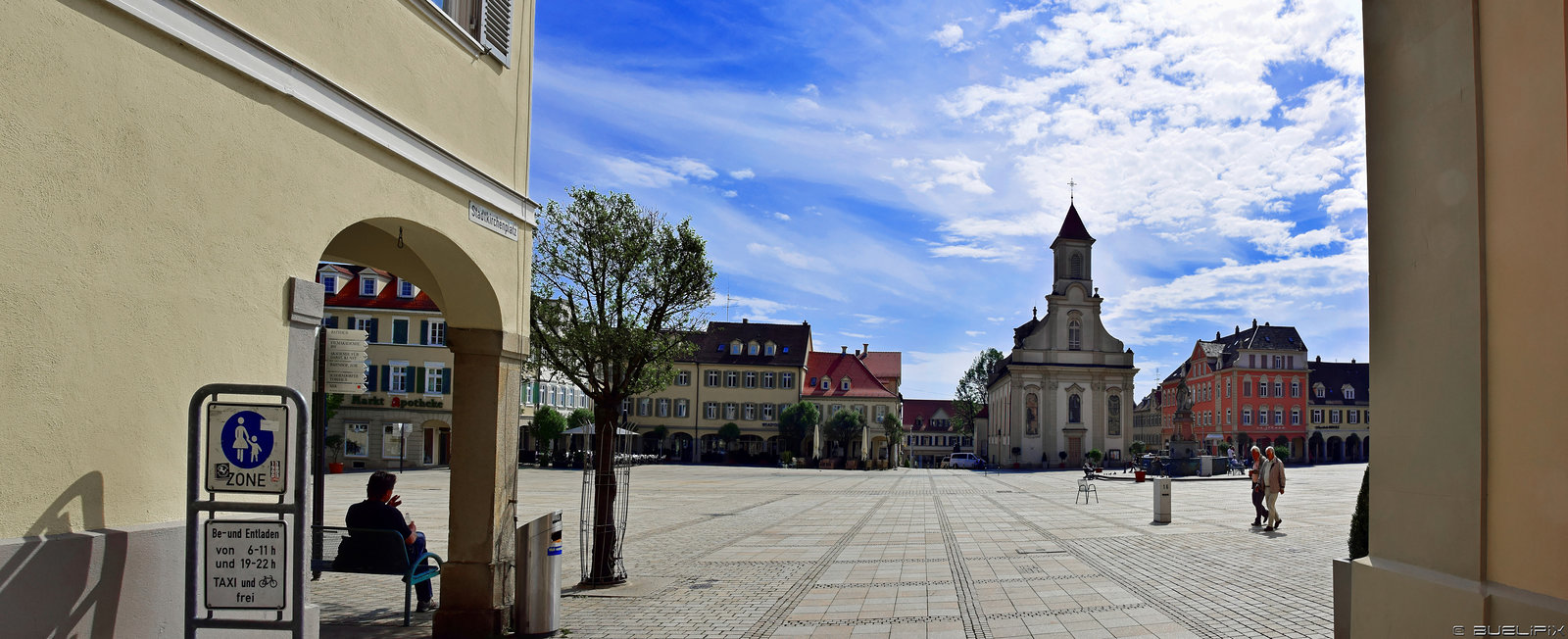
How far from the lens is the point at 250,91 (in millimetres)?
5453

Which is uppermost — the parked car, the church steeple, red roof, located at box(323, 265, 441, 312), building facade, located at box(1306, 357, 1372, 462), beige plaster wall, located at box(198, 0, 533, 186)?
the church steeple

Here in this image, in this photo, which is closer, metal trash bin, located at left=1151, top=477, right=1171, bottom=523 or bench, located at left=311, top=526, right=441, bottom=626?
bench, located at left=311, top=526, right=441, bottom=626

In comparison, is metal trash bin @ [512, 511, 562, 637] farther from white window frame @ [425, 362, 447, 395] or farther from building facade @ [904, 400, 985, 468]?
building facade @ [904, 400, 985, 468]

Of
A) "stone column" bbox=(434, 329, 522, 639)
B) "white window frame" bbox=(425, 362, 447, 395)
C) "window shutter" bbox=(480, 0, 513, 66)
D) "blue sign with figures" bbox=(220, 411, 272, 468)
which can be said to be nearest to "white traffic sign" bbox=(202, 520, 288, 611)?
"blue sign with figures" bbox=(220, 411, 272, 468)

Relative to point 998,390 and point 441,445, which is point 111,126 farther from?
point 998,390

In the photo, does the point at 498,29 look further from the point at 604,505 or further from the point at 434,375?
the point at 434,375

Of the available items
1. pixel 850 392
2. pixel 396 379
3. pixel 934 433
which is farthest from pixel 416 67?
pixel 934 433

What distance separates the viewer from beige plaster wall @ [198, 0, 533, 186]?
232 inches

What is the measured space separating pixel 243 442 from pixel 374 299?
170 ft

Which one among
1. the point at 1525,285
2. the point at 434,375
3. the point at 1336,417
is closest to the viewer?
the point at 1525,285

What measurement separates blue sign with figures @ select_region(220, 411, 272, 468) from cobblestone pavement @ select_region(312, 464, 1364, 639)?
14.2ft

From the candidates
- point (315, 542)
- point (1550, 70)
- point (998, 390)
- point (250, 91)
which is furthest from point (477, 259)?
point (998, 390)

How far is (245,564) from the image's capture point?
4723 millimetres

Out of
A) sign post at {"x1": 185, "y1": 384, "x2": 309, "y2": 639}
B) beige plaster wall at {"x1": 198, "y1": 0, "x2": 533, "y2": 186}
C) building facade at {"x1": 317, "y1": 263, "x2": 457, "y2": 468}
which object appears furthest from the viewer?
building facade at {"x1": 317, "y1": 263, "x2": 457, "y2": 468}
